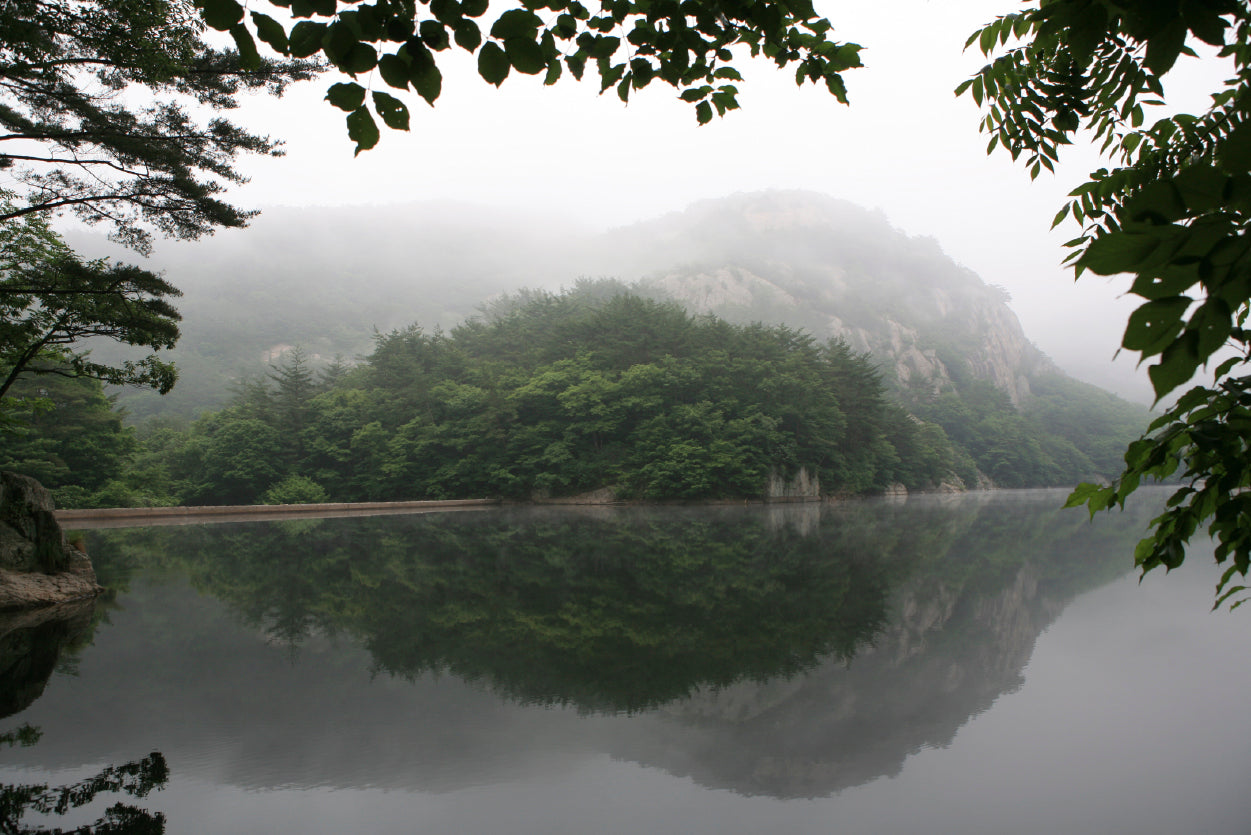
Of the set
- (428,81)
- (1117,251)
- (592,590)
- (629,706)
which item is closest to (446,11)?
(428,81)

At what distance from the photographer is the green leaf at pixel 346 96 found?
5.46 ft

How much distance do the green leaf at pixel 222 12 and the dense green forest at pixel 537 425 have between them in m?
25.6

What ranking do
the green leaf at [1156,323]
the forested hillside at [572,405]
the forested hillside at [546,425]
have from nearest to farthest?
the green leaf at [1156,323], the forested hillside at [546,425], the forested hillside at [572,405]

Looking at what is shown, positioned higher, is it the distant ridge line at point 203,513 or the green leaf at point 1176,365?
the green leaf at point 1176,365

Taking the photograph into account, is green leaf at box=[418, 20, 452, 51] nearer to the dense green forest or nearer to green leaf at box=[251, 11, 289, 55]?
green leaf at box=[251, 11, 289, 55]

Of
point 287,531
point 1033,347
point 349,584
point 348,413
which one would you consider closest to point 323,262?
point 348,413

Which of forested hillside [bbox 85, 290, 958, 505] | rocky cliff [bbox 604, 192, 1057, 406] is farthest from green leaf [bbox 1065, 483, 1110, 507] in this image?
rocky cliff [bbox 604, 192, 1057, 406]

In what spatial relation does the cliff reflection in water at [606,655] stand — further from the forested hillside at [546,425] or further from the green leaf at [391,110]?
the forested hillside at [546,425]

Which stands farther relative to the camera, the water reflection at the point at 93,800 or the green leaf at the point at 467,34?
the water reflection at the point at 93,800

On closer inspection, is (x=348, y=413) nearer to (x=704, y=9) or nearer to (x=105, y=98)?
(x=105, y=98)

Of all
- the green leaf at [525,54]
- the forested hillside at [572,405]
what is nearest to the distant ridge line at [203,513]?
the forested hillside at [572,405]

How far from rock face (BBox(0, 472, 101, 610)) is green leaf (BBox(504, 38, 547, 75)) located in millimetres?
8758

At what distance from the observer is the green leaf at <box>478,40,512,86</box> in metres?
1.72

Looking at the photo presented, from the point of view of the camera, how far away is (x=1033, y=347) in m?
138
